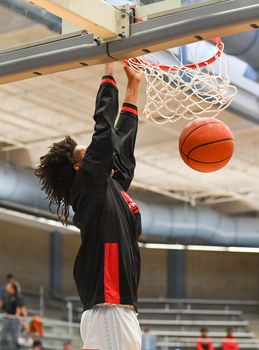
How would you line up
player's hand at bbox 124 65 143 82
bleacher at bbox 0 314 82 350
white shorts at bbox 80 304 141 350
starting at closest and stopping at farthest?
white shorts at bbox 80 304 141 350
player's hand at bbox 124 65 143 82
bleacher at bbox 0 314 82 350

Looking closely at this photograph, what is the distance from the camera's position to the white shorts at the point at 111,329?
12.7 feet

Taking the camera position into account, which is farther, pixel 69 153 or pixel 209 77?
pixel 209 77

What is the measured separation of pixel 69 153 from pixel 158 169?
1401cm

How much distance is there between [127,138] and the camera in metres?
4.35

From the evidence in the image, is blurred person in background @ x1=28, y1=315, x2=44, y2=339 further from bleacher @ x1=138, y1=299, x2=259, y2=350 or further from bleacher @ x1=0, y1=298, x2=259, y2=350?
bleacher @ x1=138, y1=299, x2=259, y2=350

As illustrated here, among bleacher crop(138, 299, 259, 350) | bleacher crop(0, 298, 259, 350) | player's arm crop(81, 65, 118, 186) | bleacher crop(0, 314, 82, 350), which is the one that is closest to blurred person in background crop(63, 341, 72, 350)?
bleacher crop(0, 314, 82, 350)

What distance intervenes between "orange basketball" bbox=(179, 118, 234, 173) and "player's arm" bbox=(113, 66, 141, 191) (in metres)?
0.52

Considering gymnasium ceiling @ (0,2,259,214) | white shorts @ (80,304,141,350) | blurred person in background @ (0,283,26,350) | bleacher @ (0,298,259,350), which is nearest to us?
white shorts @ (80,304,141,350)

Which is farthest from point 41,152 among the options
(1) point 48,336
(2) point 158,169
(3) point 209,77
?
(3) point 209,77

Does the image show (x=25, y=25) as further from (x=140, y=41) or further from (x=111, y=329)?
(x=111, y=329)

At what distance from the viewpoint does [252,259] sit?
23.9 m

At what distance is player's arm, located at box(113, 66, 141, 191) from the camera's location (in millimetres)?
4289

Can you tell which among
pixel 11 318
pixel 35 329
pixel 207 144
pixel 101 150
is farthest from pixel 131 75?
pixel 35 329

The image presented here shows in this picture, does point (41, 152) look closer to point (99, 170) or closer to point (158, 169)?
point (158, 169)
